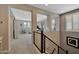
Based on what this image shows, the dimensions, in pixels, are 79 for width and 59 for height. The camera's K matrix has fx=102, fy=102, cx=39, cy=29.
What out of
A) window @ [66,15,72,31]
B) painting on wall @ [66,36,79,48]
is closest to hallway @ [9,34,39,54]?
painting on wall @ [66,36,79,48]

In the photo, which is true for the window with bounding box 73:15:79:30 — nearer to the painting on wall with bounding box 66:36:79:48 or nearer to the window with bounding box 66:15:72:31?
the window with bounding box 66:15:72:31

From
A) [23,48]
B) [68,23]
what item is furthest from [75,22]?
[23,48]

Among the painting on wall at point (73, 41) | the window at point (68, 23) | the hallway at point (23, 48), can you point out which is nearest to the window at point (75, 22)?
the window at point (68, 23)

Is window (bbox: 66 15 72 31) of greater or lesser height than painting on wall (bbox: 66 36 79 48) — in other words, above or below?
above

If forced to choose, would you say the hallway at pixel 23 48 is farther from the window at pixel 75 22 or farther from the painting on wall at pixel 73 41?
the window at pixel 75 22

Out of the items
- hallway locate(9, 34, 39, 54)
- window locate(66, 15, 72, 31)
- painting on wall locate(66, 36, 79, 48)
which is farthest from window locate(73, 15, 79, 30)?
hallway locate(9, 34, 39, 54)

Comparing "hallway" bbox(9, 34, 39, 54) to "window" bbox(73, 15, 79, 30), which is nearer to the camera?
"hallway" bbox(9, 34, 39, 54)

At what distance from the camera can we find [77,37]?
524 cm

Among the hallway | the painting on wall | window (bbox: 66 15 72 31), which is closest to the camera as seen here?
the hallway

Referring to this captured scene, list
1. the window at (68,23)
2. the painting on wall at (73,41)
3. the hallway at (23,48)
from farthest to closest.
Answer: the window at (68,23)
the painting on wall at (73,41)
the hallway at (23,48)

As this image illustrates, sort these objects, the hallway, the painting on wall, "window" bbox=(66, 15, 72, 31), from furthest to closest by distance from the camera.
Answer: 1. "window" bbox=(66, 15, 72, 31)
2. the painting on wall
3. the hallway

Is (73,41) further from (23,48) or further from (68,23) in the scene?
(23,48)

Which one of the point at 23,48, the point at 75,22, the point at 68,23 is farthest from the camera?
the point at 68,23
